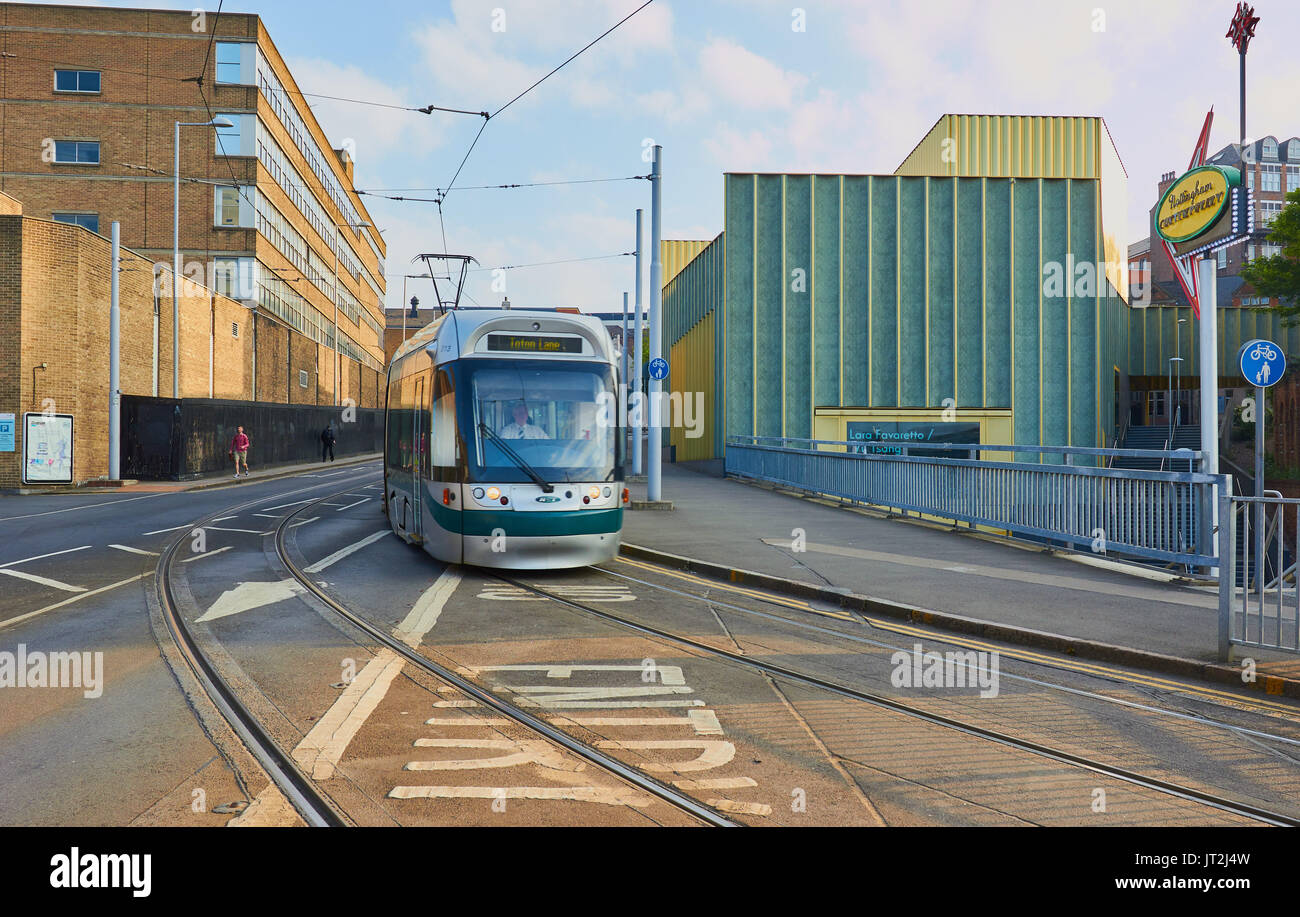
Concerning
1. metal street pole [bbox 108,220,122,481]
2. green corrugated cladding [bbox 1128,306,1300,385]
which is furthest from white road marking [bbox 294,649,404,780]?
green corrugated cladding [bbox 1128,306,1300,385]

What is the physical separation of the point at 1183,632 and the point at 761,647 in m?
3.53

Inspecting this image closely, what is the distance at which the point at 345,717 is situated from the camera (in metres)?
5.71

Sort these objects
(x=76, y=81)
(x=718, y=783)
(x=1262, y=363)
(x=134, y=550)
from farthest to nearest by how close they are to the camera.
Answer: (x=76, y=81) → (x=134, y=550) → (x=1262, y=363) → (x=718, y=783)

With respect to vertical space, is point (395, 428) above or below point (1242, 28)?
below

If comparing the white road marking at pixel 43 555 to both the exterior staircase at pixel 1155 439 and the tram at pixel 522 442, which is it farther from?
the exterior staircase at pixel 1155 439

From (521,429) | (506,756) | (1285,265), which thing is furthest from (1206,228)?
(1285,265)

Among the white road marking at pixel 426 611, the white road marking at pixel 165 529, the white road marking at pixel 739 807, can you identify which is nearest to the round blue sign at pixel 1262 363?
the white road marking at pixel 426 611

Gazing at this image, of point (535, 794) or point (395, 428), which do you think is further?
point (395, 428)

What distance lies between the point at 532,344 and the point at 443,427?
1.40 m

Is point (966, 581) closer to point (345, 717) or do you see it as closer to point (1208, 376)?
point (1208, 376)

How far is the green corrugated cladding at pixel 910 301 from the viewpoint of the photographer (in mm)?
34188

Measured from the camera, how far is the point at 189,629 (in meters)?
8.28

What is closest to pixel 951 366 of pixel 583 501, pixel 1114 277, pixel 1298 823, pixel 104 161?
pixel 1114 277

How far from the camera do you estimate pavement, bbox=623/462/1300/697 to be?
7773 millimetres
